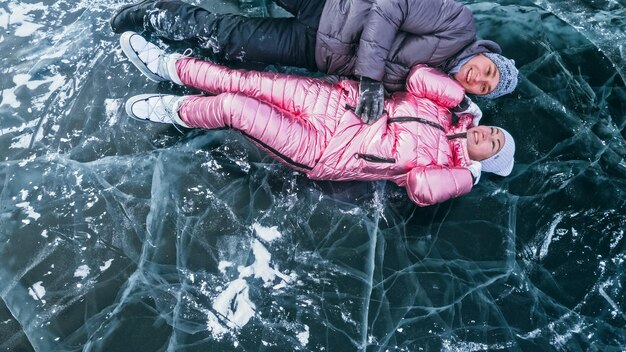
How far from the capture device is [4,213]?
5.87 ft

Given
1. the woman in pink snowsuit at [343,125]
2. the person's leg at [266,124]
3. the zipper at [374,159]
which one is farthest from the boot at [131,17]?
the zipper at [374,159]

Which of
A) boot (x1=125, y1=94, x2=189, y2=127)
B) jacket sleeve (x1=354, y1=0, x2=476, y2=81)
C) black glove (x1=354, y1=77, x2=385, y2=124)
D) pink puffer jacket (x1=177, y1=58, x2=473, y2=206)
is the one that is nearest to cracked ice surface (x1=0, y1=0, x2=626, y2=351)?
boot (x1=125, y1=94, x2=189, y2=127)

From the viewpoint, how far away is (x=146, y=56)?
6.63 ft

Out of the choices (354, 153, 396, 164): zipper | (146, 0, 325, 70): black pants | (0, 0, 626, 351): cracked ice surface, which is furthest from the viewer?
(146, 0, 325, 70): black pants

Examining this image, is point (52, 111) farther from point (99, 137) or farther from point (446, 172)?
point (446, 172)

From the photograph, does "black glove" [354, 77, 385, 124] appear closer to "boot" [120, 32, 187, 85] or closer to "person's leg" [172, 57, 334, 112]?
"person's leg" [172, 57, 334, 112]

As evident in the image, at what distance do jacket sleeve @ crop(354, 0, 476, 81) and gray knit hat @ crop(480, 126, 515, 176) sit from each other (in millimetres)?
404

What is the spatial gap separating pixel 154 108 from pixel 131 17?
473 mm

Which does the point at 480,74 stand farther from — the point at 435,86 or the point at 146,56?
the point at 146,56

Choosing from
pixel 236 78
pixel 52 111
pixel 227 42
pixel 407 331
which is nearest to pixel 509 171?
pixel 407 331

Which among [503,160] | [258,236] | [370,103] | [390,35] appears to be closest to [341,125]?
[370,103]

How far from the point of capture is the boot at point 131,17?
2.06m

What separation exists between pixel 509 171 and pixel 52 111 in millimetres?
1909

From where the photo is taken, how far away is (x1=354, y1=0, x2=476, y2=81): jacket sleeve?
1825 mm
